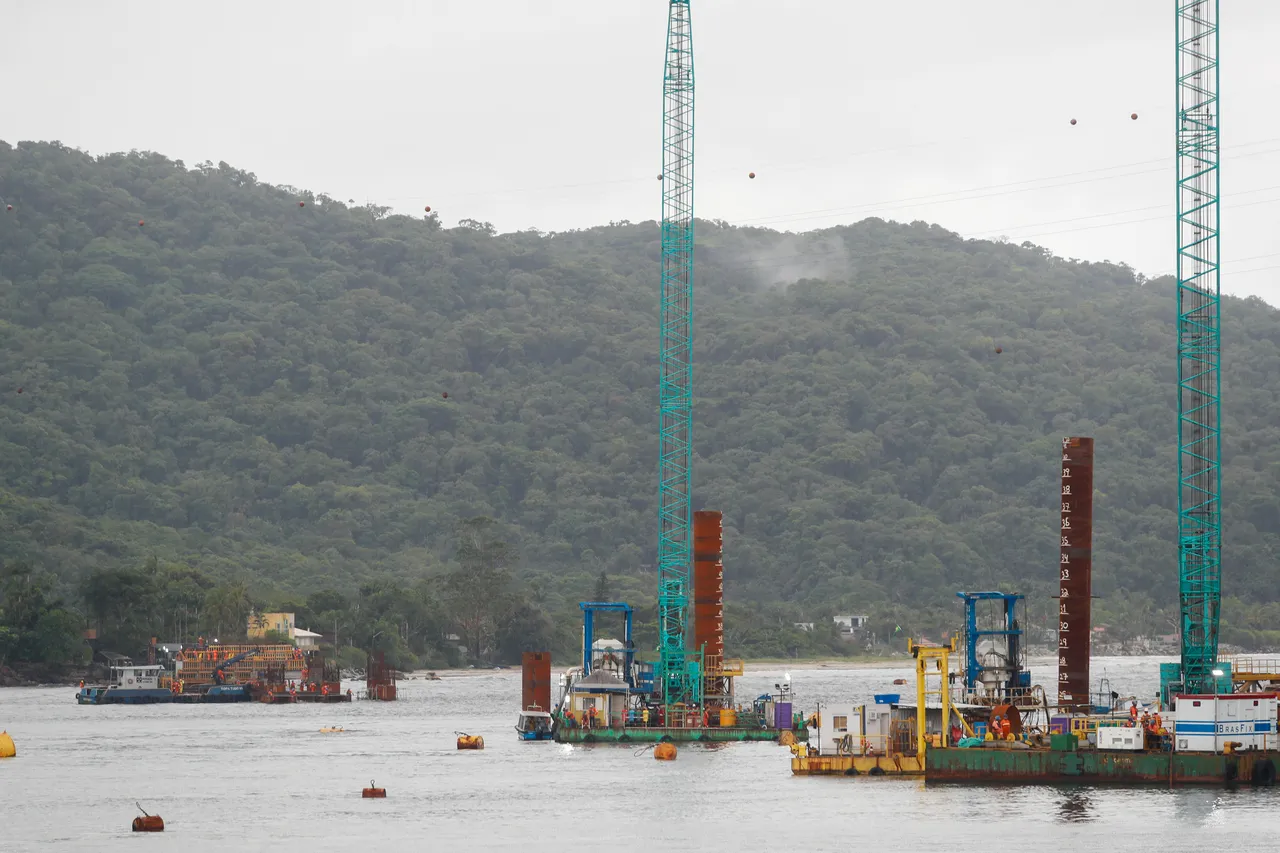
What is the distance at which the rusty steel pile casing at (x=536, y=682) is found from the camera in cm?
13512

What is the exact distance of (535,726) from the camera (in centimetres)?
13275

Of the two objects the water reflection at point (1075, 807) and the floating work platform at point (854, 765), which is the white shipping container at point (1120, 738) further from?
the floating work platform at point (854, 765)

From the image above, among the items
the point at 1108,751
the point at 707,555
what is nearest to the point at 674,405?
the point at 707,555

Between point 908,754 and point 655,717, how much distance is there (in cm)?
2744

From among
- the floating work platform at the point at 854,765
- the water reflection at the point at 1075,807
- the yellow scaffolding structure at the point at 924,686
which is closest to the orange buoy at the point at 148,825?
the yellow scaffolding structure at the point at 924,686

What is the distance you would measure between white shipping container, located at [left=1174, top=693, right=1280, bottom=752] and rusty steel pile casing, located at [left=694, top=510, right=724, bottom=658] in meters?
41.7

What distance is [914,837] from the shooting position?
7800 centimetres

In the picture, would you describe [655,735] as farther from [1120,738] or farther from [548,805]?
[1120,738]

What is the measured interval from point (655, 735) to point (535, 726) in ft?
46.9

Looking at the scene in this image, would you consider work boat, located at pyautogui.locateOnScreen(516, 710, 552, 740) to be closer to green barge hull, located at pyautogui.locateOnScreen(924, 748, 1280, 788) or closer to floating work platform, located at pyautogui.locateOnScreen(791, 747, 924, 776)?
floating work platform, located at pyautogui.locateOnScreen(791, 747, 924, 776)

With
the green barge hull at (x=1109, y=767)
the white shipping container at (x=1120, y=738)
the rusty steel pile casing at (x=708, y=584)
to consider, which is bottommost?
the green barge hull at (x=1109, y=767)

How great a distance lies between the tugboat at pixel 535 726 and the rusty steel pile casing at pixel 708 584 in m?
12.1

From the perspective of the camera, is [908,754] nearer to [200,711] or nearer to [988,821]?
[988,821]

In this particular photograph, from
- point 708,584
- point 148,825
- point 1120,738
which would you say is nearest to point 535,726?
point 708,584
